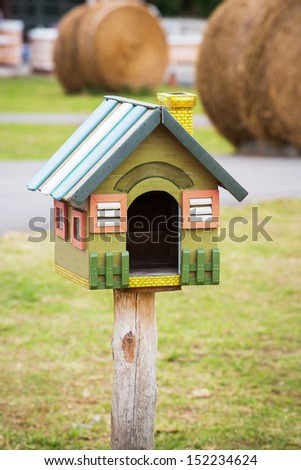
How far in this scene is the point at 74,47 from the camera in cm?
2398

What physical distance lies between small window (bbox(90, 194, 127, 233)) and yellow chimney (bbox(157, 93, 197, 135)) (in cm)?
38

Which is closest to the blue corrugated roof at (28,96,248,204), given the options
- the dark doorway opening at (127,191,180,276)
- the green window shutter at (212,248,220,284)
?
the green window shutter at (212,248,220,284)

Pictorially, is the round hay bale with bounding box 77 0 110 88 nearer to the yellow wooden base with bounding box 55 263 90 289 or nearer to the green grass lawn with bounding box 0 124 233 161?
the green grass lawn with bounding box 0 124 233 161

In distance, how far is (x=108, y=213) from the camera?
371 cm

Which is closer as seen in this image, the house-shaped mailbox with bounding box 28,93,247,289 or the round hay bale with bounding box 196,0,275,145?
the house-shaped mailbox with bounding box 28,93,247,289

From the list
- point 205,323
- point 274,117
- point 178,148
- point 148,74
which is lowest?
point 205,323

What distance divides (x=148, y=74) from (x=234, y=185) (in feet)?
69.4

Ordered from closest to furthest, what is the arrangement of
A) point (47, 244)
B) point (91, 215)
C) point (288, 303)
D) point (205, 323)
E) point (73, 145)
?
point (91, 215), point (73, 145), point (205, 323), point (288, 303), point (47, 244)

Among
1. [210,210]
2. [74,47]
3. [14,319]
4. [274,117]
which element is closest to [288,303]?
[14,319]

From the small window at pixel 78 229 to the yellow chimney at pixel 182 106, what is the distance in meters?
0.49

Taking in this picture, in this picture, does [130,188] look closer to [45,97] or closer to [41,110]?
[41,110]

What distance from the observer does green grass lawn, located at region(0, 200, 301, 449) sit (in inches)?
198

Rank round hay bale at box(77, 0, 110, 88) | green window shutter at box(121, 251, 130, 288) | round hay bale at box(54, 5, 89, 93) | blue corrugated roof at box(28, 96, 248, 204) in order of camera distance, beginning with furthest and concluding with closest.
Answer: round hay bale at box(54, 5, 89, 93) → round hay bale at box(77, 0, 110, 88) → green window shutter at box(121, 251, 130, 288) → blue corrugated roof at box(28, 96, 248, 204)

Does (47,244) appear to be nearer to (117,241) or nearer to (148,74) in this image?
(117,241)
